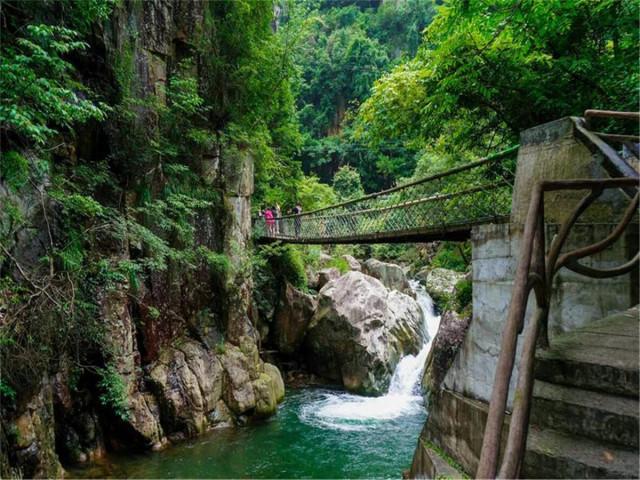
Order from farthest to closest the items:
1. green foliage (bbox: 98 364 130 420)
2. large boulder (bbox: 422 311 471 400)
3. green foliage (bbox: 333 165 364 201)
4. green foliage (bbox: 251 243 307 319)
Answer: green foliage (bbox: 333 165 364 201) < green foliage (bbox: 251 243 307 319) < green foliage (bbox: 98 364 130 420) < large boulder (bbox: 422 311 471 400)

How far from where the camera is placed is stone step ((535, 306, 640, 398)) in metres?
1.57

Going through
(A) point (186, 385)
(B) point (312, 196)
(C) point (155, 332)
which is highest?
(B) point (312, 196)

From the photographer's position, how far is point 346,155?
1019 inches

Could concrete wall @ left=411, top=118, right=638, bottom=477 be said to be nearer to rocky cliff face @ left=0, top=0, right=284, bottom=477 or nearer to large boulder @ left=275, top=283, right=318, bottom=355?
rocky cliff face @ left=0, top=0, right=284, bottom=477

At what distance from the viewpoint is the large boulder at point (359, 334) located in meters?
10.3

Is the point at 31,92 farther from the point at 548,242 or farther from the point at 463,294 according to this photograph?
the point at 463,294

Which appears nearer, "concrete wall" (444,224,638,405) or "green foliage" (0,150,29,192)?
"concrete wall" (444,224,638,405)

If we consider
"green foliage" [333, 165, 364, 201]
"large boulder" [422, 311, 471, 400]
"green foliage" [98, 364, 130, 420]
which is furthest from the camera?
"green foliage" [333, 165, 364, 201]

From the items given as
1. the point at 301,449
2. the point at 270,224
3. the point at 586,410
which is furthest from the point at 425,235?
the point at 270,224

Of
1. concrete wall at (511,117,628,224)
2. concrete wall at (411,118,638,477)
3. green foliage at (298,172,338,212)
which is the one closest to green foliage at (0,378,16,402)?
concrete wall at (411,118,638,477)

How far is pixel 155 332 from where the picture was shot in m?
7.11

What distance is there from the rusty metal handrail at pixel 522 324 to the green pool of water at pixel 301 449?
558 cm

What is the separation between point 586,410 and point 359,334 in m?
9.25

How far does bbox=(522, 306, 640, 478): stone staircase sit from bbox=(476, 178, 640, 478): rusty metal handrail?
176 millimetres
